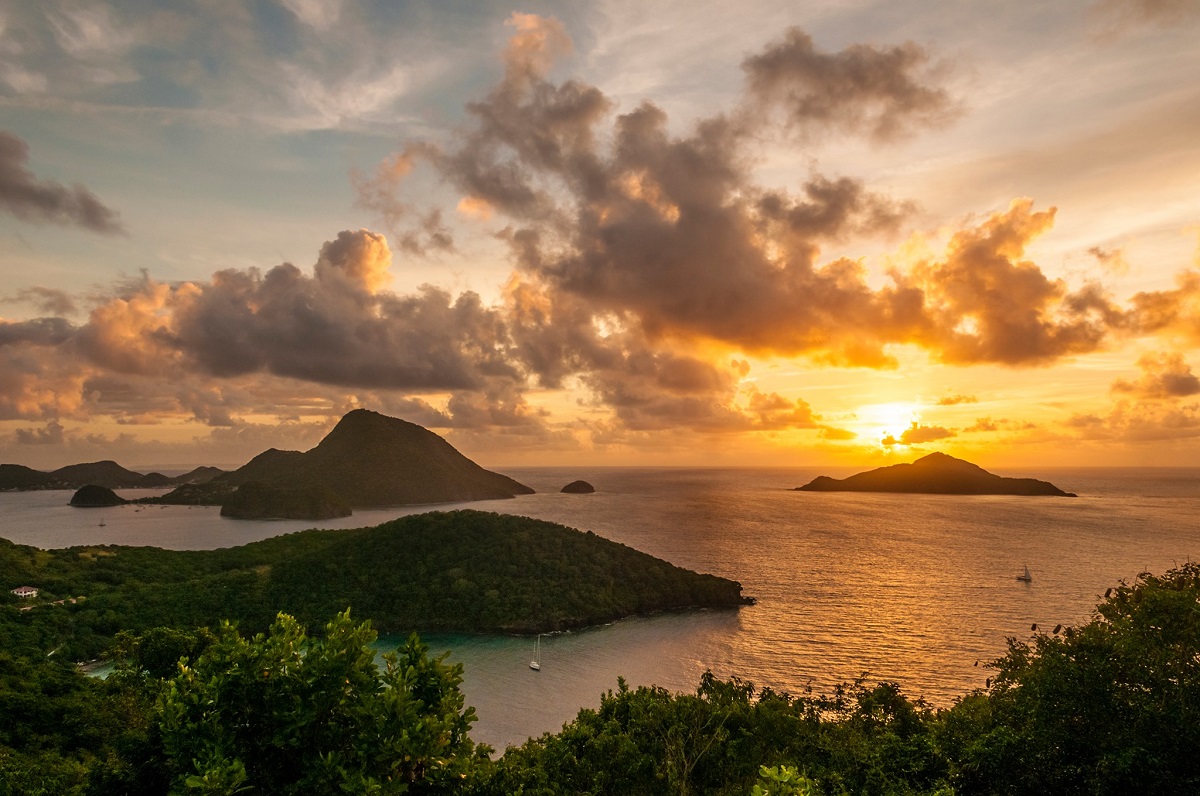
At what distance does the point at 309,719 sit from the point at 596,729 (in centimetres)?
1893

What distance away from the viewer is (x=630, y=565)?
9494 centimetres

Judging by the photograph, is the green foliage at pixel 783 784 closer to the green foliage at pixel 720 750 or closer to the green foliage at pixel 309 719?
the green foliage at pixel 309 719

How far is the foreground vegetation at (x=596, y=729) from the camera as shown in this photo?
1345cm

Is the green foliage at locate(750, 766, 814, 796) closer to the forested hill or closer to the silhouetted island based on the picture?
the silhouetted island

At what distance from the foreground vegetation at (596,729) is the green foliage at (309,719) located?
5cm

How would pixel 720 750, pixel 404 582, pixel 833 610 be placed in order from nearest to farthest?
pixel 720 750, pixel 404 582, pixel 833 610

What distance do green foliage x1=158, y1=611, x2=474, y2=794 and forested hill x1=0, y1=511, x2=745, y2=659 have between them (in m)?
66.4

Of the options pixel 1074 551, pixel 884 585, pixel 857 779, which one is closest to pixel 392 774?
pixel 857 779

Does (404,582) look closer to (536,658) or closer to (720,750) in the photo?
(536,658)

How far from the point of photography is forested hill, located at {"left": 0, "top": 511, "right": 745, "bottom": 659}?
237ft

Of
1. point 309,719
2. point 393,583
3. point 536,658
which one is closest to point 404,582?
point 393,583

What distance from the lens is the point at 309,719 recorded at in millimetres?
13398

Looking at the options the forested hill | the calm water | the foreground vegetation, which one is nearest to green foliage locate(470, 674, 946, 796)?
the foreground vegetation

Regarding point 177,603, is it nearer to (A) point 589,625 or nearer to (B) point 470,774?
(A) point 589,625
